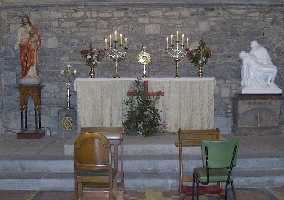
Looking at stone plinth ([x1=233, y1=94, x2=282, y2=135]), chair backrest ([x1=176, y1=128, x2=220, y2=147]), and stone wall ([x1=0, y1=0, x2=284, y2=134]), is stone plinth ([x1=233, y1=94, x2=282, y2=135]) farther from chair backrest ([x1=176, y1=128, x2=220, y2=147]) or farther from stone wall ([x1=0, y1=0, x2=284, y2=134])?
chair backrest ([x1=176, y1=128, x2=220, y2=147])

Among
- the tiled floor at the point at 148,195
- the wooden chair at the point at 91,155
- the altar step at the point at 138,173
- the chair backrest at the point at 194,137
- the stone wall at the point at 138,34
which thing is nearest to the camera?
the wooden chair at the point at 91,155

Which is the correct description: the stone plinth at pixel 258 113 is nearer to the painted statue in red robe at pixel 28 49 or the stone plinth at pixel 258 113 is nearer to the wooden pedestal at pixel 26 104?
the wooden pedestal at pixel 26 104

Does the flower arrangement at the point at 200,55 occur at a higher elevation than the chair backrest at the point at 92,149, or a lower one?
higher

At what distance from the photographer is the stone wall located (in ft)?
37.8

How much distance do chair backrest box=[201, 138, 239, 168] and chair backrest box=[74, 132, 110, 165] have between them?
1104mm

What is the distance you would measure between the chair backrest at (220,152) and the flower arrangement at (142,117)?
3.22 m

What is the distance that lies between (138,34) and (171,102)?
2.06 metres

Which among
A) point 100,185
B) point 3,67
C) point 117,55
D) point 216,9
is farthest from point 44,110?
point 100,185

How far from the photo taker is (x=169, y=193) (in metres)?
7.43

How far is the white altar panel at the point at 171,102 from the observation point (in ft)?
33.3

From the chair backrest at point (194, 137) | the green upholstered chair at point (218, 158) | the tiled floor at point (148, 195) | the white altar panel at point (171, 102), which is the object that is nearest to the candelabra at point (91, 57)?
the white altar panel at point (171, 102)

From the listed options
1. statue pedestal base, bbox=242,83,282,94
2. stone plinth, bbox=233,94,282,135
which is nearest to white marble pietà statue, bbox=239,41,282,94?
statue pedestal base, bbox=242,83,282,94

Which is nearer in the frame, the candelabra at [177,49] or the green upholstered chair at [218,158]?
the green upholstered chair at [218,158]

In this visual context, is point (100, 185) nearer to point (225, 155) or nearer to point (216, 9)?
point (225, 155)
